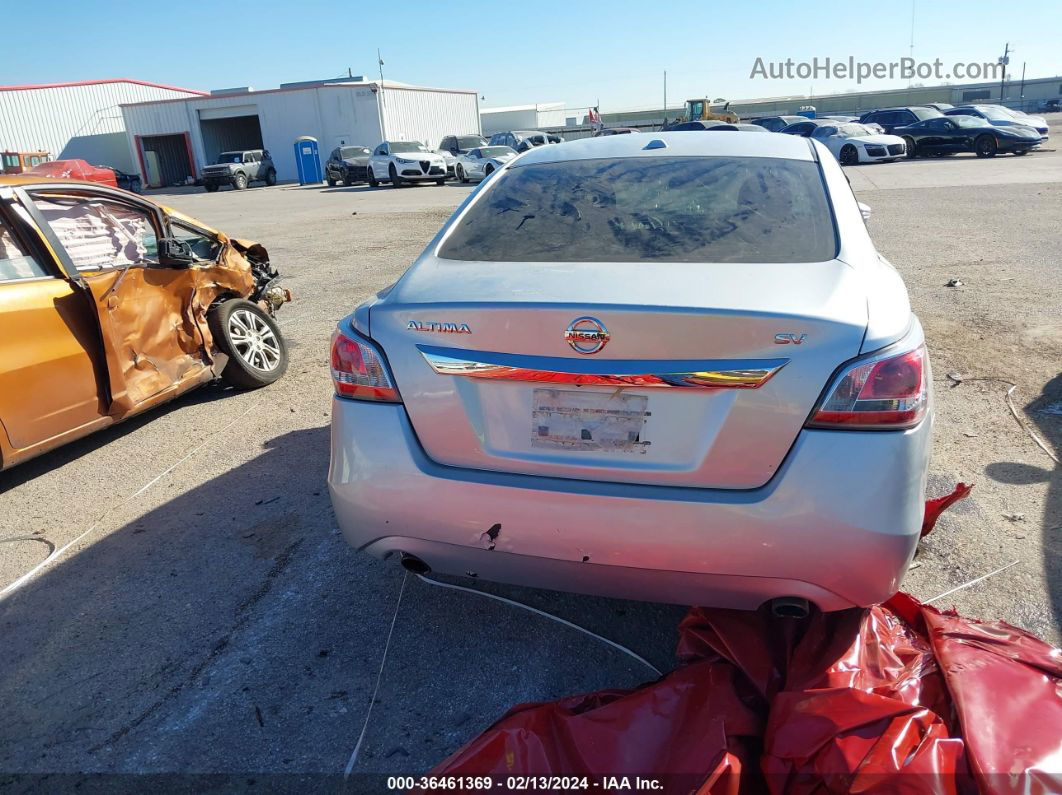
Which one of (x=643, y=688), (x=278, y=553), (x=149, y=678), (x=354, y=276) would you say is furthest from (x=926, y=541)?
(x=354, y=276)

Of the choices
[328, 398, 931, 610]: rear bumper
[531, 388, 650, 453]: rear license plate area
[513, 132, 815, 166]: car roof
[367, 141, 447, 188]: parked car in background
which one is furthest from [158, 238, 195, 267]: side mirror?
[367, 141, 447, 188]: parked car in background

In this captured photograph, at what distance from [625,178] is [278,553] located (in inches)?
89.7

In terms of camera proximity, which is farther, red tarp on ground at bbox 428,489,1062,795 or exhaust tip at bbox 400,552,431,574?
exhaust tip at bbox 400,552,431,574

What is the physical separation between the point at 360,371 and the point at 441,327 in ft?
1.14

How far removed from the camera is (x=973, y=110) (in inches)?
1203

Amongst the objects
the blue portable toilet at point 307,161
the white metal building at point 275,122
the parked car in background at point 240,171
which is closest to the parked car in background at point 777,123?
the white metal building at point 275,122

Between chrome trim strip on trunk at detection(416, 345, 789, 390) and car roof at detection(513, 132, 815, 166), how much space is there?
Result: 1.52 metres

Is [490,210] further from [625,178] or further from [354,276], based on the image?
[354,276]

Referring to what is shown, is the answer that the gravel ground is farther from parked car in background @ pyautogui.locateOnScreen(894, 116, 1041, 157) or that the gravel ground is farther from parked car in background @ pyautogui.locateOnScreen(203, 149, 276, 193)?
parked car in background @ pyautogui.locateOnScreen(203, 149, 276, 193)

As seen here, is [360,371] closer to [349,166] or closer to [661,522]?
[661,522]

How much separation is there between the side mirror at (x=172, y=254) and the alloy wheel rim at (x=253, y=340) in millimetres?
589

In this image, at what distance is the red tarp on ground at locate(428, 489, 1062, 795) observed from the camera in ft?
5.99

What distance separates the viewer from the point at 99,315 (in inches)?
177

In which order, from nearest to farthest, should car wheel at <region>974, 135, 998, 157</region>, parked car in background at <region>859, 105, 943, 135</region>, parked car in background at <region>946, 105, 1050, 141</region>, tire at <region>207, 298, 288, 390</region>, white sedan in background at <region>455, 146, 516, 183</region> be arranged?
tire at <region>207, 298, 288, 390</region> → car wheel at <region>974, 135, 998, 157</region> → parked car in background at <region>946, 105, 1050, 141</region> → parked car in background at <region>859, 105, 943, 135</region> → white sedan in background at <region>455, 146, 516, 183</region>
